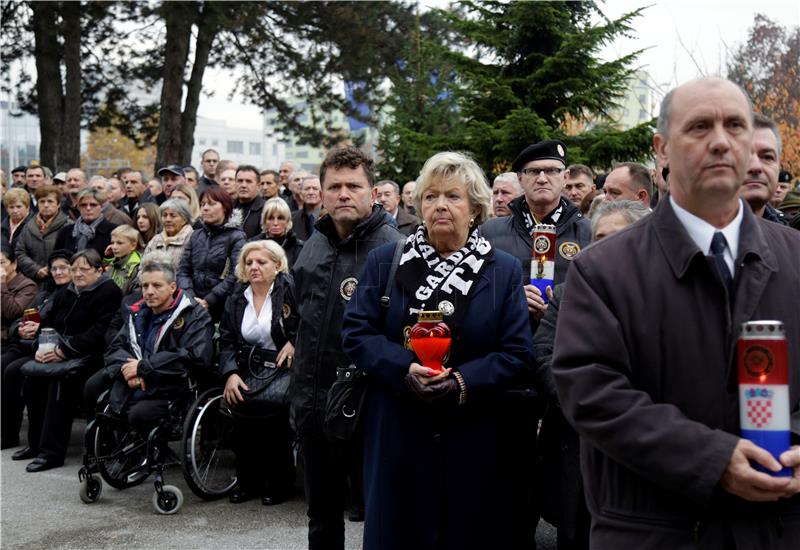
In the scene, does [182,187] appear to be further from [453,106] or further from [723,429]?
[723,429]

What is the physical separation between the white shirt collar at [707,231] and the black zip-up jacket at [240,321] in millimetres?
4680

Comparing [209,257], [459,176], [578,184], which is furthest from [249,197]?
[459,176]

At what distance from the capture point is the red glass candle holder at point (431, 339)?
388 cm

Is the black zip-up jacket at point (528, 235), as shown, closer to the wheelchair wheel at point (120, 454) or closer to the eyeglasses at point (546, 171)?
the eyeglasses at point (546, 171)

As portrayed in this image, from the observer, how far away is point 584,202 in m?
7.76

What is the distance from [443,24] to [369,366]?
1737 centimetres

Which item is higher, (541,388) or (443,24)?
(443,24)

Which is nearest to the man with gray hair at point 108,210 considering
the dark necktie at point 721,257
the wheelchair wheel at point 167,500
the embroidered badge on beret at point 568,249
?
the wheelchair wheel at point 167,500

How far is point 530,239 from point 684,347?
3.01 meters

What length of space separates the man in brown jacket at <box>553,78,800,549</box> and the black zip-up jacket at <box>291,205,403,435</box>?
2.33 meters

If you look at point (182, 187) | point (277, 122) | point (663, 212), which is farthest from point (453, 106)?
point (663, 212)

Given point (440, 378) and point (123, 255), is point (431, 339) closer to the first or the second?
point (440, 378)

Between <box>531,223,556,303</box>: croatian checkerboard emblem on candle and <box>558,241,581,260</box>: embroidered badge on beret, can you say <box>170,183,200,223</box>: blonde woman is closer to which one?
<box>558,241,581,260</box>: embroidered badge on beret

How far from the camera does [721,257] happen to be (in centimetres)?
252
